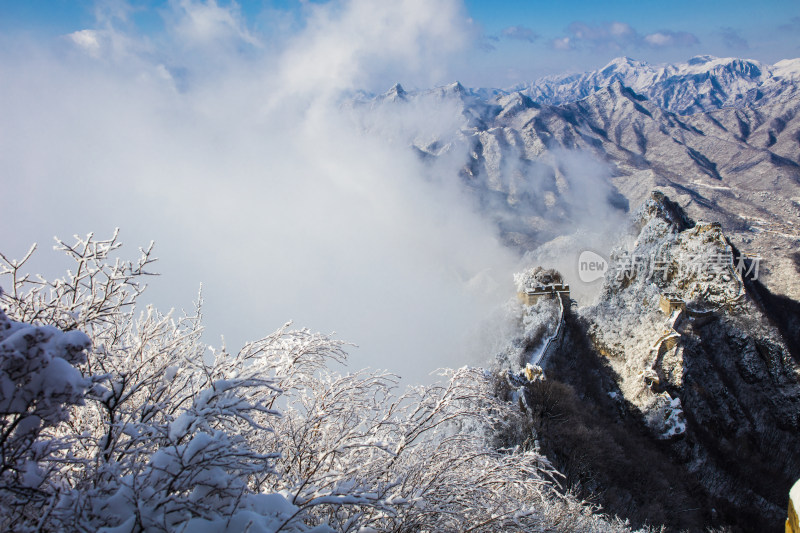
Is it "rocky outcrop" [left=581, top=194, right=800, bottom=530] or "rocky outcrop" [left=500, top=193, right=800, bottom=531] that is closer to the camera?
"rocky outcrop" [left=500, top=193, right=800, bottom=531]

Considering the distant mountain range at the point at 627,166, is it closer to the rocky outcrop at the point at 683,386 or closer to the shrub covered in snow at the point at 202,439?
the rocky outcrop at the point at 683,386

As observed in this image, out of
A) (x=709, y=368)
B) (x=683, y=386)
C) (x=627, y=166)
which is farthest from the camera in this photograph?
(x=627, y=166)

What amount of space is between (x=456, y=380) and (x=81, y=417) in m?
3.76

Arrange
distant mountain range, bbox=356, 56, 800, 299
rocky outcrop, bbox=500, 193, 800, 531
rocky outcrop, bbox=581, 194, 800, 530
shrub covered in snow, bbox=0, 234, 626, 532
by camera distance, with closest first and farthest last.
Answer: shrub covered in snow, bbox=0, 234, 626, 532
rocky outcrop, bbox=500, 193, 800, 531
rocky outcrop, bbox=581, 194, 800, 530
distant mountain range, bbox=356, 56, 800, 299

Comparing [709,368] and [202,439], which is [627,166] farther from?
[202,439]

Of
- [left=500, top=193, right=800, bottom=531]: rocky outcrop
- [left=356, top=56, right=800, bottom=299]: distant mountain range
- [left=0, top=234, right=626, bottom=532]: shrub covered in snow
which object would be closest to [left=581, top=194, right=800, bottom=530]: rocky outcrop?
[left=500, top=193, right=800, bottom=531]: rocky outcrop

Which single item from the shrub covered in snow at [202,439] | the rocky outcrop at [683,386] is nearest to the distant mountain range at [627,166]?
the rocky outcrop at [683,386]

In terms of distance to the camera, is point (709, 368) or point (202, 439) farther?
point (709, 368)

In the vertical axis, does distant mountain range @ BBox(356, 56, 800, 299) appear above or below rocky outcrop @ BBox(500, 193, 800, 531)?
above

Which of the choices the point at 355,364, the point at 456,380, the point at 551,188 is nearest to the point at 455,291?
the point at 355,364

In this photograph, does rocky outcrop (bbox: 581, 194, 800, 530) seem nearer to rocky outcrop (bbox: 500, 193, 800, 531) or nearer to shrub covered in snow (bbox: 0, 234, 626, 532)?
rocky outcrop (bbox: 500, 193, 800, 531)

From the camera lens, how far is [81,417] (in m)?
3.90

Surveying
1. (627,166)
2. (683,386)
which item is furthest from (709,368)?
(627,166)

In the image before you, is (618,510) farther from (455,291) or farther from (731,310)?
(455,291)
